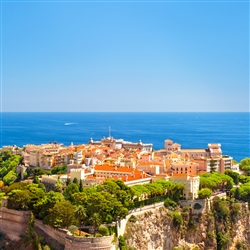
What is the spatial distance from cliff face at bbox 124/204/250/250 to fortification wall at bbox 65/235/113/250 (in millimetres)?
6838

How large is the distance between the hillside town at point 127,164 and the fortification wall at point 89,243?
1425 centimetres

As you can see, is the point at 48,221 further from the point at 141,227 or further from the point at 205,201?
the point at 205,201

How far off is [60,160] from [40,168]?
3794 millimetres

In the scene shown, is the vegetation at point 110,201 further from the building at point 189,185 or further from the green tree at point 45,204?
the building at point 189,185

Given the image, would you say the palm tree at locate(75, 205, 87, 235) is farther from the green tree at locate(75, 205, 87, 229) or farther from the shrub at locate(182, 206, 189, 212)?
the shrub at locate(182, 206, 189, 212)

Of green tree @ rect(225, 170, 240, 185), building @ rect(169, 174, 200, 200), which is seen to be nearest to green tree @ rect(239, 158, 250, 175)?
green tree @ rect(225, 170, 240, 185)

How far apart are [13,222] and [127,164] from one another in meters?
21.8

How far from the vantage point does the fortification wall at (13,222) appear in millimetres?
35969

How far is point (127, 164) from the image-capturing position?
55781 mm

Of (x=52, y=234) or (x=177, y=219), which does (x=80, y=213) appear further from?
(x=177, y=219)

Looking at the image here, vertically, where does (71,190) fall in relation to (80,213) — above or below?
above

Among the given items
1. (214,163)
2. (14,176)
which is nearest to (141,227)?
(214,163)

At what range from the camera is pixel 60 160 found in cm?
6250

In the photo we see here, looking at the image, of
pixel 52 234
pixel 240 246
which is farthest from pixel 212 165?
pixel 52 234
